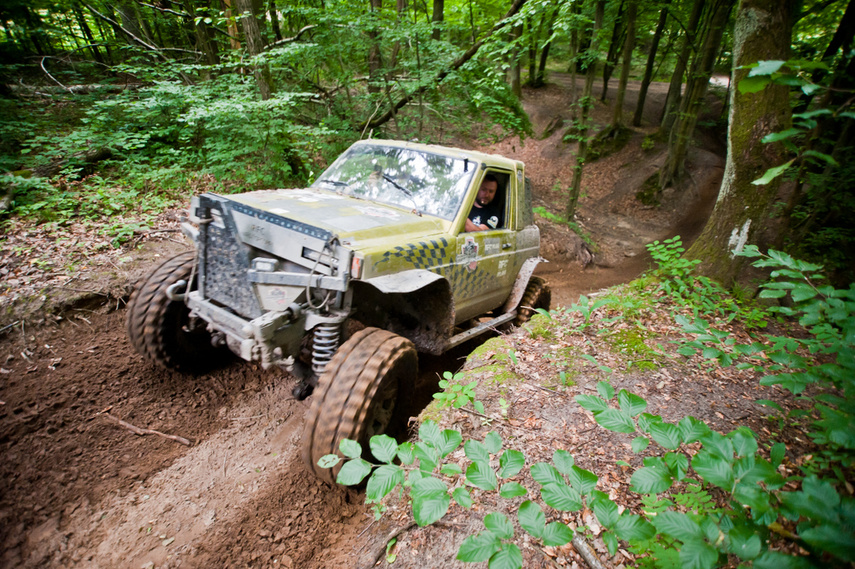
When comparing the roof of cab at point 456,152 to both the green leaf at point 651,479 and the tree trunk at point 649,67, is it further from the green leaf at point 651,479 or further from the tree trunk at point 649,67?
the tree trunk at point 649,67

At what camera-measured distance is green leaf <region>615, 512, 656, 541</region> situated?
1.18 meters

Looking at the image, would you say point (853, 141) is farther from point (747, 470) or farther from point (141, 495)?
point (141, 495)

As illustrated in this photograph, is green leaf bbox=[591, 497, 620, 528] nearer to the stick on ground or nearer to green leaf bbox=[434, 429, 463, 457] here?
green leaf bbox=[434, 429, 463, 457]

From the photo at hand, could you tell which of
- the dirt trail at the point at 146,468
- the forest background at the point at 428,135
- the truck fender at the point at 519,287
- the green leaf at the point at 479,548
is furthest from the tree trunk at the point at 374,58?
the green leaf at the point at 479,548

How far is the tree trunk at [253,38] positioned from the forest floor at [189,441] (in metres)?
3.42

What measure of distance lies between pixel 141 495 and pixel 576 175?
10.4m

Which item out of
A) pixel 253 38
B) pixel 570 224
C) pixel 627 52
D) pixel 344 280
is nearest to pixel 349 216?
pixel 344 280

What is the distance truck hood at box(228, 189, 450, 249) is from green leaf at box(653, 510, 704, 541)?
217 cm

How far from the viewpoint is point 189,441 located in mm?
3053

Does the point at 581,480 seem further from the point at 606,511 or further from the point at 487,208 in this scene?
the point at 487,208

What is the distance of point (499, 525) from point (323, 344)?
6.07 feet

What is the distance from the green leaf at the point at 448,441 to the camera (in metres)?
1.44

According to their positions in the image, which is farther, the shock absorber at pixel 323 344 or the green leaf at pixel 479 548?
the shock absorber at pixel 323 344

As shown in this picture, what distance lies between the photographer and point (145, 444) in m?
2.98
